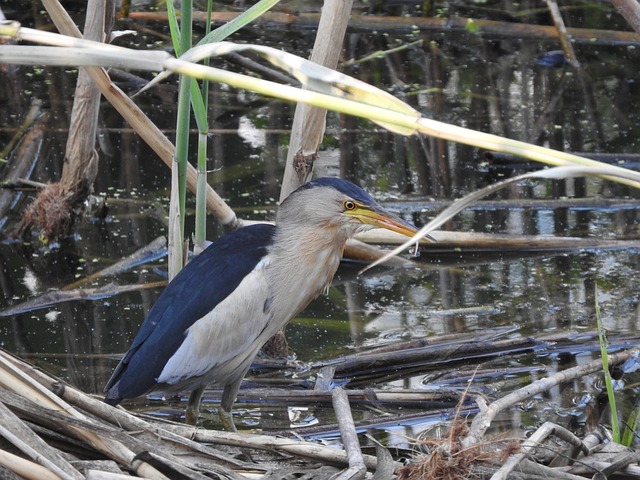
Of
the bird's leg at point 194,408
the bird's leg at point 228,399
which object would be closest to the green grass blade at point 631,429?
the bird's leg at point 228,399

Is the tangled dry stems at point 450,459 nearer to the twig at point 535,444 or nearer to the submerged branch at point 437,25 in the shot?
the twig at point 535,444

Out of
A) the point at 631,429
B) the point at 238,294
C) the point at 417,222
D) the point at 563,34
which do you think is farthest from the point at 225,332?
the point at 563,34

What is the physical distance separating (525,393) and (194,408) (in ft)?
3.98

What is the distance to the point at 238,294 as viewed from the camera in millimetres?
3365

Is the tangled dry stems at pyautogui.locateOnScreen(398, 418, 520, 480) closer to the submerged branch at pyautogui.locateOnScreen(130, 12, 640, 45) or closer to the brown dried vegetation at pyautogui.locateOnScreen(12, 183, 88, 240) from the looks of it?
the brown dried vegetation at pyautogui.locateOnScreen(12, 183, 88, 240)

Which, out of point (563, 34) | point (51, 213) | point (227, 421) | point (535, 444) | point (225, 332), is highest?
point (563, 34)

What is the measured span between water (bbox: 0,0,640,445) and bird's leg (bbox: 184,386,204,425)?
6.2 inches

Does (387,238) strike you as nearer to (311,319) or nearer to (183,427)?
(311,319)

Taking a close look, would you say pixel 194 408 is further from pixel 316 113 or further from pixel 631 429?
pixel 631 429

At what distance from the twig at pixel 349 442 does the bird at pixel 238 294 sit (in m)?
0.63

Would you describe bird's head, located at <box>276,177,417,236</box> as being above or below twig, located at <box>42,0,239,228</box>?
below

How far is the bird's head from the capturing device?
335 centimetres

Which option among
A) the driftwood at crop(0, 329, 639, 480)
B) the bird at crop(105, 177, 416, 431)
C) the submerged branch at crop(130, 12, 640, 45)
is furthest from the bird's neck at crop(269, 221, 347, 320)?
the submerged branch at crop(130, 12, 640, 45)

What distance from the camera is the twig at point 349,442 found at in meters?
2.30
